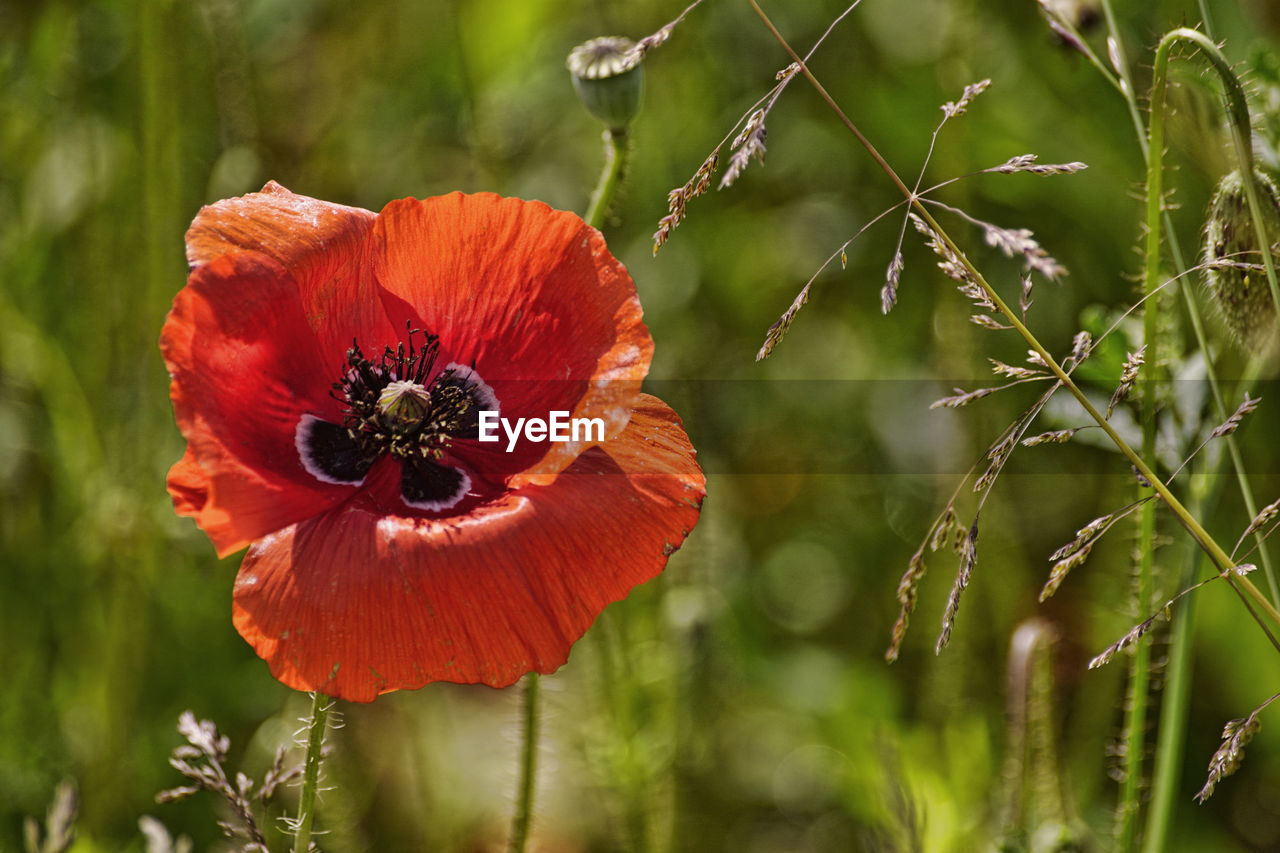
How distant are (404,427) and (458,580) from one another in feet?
0.71

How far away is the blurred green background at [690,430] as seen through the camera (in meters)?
1.70

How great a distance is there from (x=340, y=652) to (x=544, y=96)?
6.20 feet

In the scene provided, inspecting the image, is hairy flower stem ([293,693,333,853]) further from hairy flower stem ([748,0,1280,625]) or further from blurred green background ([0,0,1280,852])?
blurred green background ([0,0,1280,852])

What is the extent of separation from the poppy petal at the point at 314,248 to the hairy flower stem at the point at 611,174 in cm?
21

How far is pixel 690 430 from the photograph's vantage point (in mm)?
1742

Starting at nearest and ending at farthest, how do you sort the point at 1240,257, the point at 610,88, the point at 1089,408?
1. the point at 1089,408
2. the point at 1240,257
3. the point at 610,88

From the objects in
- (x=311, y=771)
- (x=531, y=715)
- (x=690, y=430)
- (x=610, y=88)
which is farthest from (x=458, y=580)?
(x=690, y=430)

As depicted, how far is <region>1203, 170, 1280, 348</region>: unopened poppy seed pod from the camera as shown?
908mm

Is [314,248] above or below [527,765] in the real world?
above

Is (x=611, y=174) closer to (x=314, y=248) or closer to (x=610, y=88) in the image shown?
(x=610, y=88)

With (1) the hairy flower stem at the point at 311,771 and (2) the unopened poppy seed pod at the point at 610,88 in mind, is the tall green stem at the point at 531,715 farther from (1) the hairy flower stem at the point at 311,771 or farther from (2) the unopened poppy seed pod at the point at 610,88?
(1) the hairy flower stem at the point at 311,771

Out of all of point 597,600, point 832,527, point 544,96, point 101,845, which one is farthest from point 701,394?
point 597,600

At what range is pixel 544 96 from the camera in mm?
2469

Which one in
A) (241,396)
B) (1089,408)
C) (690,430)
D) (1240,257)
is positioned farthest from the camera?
(690,430)
